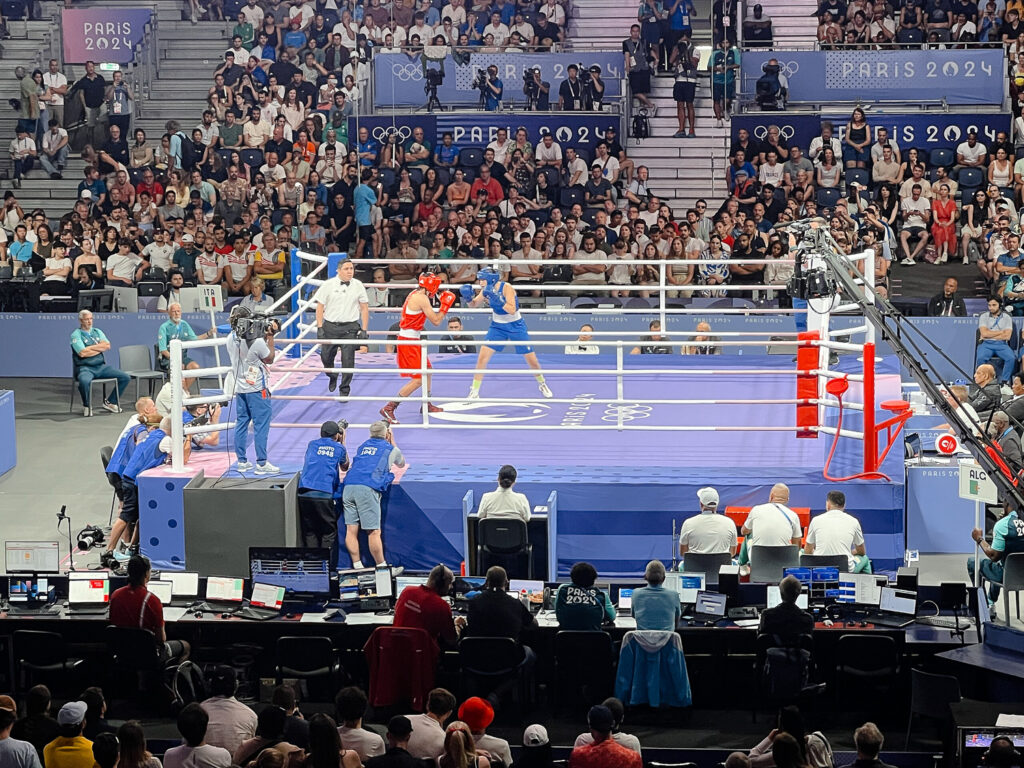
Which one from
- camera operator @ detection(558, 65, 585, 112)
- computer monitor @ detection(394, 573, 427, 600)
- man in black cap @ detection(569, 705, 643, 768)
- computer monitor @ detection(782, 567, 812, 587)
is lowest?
man in black cap @ detection(569, 705, 643, 768)

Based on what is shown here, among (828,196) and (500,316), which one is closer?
(500,316)

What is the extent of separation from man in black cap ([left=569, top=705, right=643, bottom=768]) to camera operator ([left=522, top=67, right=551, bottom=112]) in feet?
51.9

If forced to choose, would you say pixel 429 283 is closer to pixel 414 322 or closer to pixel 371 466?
pixel 414 322

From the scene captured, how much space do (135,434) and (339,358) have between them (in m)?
2.66

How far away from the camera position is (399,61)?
76.6 ft

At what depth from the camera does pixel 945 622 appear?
9.96m

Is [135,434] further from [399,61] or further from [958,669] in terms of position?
[399,61]

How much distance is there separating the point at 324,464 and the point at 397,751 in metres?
4.32

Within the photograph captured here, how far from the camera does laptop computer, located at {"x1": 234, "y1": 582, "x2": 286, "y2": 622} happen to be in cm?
1028

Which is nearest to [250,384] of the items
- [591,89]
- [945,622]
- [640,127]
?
[945,622]

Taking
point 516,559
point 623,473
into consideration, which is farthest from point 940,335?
point 516,559

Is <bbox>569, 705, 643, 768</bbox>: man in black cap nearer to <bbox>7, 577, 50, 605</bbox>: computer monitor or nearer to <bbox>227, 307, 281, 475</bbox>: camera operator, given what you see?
<bbox>7, 577, 50, 605</bbox>: computer monitor

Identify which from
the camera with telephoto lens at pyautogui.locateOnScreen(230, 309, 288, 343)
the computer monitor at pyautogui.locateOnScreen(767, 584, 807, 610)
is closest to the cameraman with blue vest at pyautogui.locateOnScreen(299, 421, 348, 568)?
the camera with telephoto lens at pyautogui.locateOnScreen(230, 309, 288, 343)

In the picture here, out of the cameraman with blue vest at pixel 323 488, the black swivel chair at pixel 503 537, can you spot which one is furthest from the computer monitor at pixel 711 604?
the cameraman with blue vest at pixel 323 488
